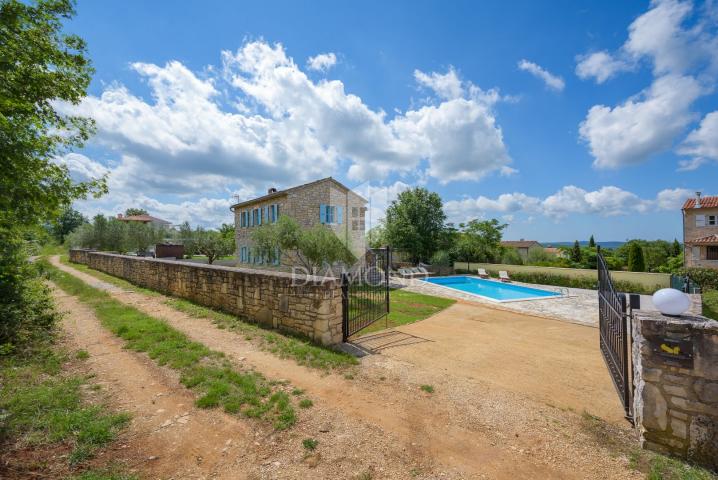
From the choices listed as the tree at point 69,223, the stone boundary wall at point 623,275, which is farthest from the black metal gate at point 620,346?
the tree at point 69,223

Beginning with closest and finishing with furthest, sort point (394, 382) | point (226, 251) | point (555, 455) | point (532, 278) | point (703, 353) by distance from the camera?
point (703, 353), point (555, 455), point (394, 382), point (532, 278), point (226, 251)

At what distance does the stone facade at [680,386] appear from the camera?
2.41 m

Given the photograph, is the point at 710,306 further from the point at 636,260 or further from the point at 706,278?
the point at 636,260

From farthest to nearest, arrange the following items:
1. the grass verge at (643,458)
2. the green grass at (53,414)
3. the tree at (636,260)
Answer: the tree at (636,260) → the green grass at (53,414) → the grass verge at (643,458)

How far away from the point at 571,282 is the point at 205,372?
1850 cm

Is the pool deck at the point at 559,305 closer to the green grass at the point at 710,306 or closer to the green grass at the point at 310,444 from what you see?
the green grass at the point at 710,306

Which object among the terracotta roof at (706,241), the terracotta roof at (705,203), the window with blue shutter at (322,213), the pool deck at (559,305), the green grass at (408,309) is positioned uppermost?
the terracotta roof at (705,203)

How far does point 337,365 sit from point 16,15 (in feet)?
27.9

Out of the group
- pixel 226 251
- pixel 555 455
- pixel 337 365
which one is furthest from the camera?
pixel 226 251

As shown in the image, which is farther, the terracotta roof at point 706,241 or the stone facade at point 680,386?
the terracotta roof at point 706,241

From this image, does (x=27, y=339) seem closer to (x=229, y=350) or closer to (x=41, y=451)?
Answer: (x=229, y=350)

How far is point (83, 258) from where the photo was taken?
2231cm

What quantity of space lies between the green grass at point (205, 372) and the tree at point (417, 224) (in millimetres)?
17943

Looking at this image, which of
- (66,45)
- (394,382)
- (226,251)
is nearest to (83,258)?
(226,251)
